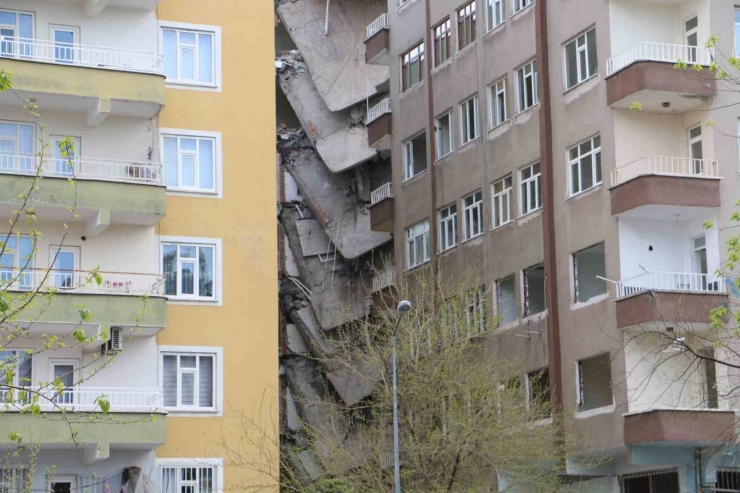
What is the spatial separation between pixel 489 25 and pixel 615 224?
10364mm

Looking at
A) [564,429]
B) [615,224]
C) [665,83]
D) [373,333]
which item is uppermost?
[665,83]

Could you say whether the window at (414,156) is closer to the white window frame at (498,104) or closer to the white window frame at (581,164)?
the white window frame at (498,104)

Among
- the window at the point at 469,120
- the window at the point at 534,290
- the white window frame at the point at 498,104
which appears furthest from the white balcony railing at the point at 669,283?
the window at the point at 469,120

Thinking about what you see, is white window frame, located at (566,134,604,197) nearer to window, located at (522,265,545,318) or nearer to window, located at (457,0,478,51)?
window, located at (522,265,545,318)

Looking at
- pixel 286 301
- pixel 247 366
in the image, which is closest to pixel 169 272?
pixel 247 366

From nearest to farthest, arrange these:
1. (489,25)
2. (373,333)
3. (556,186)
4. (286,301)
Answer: (373,333), (556,186), (489,25), (286,301)

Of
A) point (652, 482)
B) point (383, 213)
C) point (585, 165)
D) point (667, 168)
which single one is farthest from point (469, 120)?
point (652, 482)

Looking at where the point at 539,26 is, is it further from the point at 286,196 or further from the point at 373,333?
the point at 286,196

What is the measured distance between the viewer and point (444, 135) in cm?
4947

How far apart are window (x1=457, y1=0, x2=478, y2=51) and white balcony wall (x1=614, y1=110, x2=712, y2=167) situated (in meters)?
9.09

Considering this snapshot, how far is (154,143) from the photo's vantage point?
1512 inches

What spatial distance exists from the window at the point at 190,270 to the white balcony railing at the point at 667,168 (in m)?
11.4

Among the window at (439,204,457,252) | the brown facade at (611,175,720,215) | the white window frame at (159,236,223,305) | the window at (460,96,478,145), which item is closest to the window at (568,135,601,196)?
the brown facade at (611,175,720,215)

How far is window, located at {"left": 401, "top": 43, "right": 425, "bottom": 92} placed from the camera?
51344 mm
